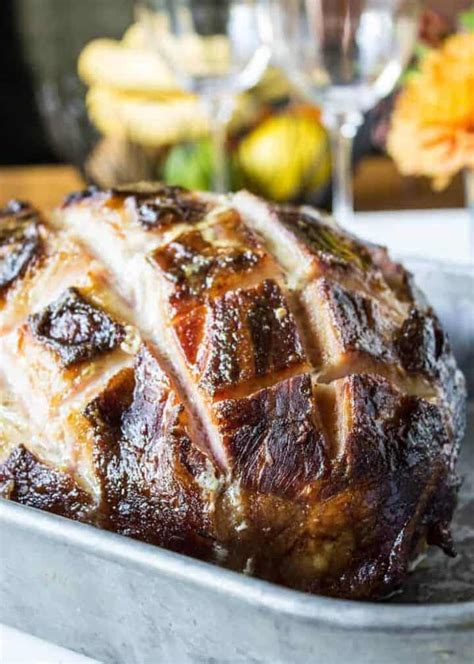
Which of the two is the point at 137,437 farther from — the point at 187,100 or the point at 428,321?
the point at 187,100

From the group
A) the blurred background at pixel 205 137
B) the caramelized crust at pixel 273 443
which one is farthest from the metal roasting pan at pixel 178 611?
the blurred background at pixel 205 137

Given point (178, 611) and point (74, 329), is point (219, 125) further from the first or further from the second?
point (178, 611)

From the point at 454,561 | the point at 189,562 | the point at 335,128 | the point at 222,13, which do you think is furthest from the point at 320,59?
the point at 189,562

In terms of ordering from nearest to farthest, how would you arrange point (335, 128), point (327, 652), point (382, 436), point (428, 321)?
point (327, 652), point (382, 436), point (428, 321), point (335, 128)

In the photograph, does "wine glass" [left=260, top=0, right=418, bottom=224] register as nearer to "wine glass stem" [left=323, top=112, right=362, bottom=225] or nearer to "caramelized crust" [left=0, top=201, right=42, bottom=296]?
"wine glass stem" [left=323, top=112, right=362, bottom=225]

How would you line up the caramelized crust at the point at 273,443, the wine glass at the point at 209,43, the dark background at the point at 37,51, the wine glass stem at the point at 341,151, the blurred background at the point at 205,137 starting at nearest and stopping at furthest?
the caramelized crust at the point at 273,443 < the wine glass stem at the point at 341,151 < the wine glass at the point at 209,43 < the blurred background at the point at 205,137 < the dark background at the point at 37,51

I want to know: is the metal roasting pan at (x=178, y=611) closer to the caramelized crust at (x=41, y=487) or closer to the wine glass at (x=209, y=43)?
the caramelized crust at (x=41, y=487)

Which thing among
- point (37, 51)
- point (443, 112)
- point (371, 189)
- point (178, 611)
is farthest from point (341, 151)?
point (37, 51)
